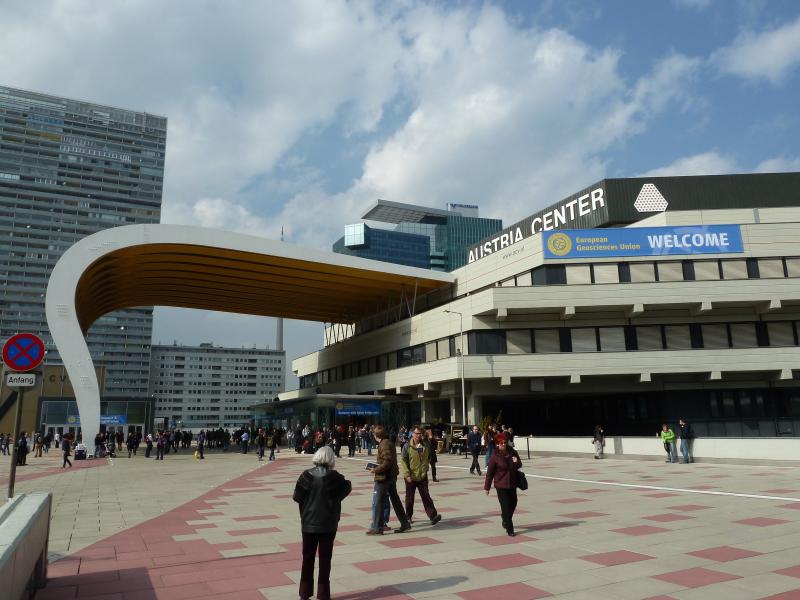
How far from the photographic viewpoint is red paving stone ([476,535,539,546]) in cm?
882

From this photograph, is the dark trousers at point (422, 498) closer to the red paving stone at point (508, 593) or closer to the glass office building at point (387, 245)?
the red paving stone at point (508, 593)

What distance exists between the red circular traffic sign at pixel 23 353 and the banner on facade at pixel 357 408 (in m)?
35.6

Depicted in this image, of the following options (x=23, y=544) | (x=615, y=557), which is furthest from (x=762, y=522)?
(x=23, y=544)

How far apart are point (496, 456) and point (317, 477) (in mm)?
4287

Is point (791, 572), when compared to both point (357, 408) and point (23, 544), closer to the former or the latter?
point (23, 544)

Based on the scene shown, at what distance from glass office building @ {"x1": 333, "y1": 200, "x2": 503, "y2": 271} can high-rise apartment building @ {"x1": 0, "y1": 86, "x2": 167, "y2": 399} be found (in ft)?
211

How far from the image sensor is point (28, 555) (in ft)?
16.9

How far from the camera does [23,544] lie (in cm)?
484

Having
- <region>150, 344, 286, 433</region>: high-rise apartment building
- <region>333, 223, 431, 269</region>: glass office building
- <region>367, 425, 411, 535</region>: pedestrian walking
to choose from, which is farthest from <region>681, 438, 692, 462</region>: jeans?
<region>150, 344, 286, 433</region>: high-rise apartment building

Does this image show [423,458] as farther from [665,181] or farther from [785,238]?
[665,181]

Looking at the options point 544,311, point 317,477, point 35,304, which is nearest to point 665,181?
point 544,311

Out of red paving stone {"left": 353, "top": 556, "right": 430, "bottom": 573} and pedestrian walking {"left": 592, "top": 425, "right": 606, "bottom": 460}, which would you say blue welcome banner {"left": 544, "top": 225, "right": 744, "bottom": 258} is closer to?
pedestrian walking {"left": 592, "top": 425, "right": 606, "bottom": 460}

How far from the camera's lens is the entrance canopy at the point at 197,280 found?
1485 inches

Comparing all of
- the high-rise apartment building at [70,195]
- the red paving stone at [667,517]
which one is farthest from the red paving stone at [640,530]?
the high-rise apartment building at [70,195]
